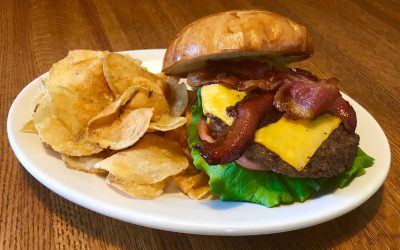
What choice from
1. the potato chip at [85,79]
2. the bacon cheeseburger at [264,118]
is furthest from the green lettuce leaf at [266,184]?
the potato chip at [85,79]

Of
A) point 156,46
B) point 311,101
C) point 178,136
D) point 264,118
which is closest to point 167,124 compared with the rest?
point 178,136

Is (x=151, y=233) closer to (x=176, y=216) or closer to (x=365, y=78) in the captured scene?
(x=176, y=216)

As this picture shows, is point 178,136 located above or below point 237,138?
below

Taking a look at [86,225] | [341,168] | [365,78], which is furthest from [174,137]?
[365,78]

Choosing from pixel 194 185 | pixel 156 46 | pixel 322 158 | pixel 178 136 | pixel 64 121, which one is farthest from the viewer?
pixel 156 46

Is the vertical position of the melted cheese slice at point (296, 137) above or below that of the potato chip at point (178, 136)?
above

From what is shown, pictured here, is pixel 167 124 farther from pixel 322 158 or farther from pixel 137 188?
pixel 322 158

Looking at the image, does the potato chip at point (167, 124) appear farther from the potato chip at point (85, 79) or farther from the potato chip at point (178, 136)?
the potato chip at point (85, 79)
